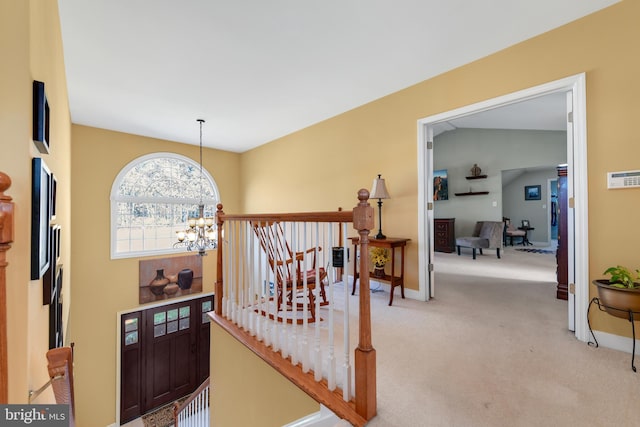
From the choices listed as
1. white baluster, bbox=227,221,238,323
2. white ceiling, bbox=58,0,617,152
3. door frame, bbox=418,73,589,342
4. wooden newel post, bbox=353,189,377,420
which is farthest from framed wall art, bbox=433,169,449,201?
wooden newel post, bbox=353,189,377,420

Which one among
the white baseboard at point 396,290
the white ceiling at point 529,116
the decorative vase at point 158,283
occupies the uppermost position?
the white ceiling at point 529,116

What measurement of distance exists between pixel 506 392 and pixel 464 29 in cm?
259

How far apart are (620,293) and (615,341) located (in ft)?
1.68

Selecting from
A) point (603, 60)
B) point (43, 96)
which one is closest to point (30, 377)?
point (43, 96)

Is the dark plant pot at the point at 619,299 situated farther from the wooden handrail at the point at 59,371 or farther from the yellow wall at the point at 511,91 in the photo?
the wooden handrail at the point at 59,371

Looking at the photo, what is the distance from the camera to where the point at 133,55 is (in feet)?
8.38

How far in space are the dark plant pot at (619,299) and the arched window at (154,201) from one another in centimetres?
603

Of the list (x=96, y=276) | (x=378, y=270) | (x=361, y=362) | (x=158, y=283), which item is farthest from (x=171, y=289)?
(x=361, y=362)

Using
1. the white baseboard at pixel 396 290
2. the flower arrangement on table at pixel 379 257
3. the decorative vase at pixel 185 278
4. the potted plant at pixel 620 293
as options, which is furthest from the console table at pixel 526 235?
the decorative vase at pixel 185 278

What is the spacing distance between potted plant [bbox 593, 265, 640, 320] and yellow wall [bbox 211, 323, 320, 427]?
1.96 m

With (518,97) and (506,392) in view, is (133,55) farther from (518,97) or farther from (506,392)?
(506,392)

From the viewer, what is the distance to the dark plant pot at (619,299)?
1.66 metres

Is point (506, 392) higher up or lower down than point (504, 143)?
lower down

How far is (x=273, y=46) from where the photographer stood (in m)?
2.45
